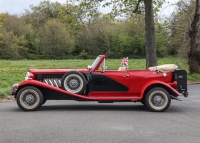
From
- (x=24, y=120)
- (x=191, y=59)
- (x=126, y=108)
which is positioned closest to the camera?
(x=24, y=120)

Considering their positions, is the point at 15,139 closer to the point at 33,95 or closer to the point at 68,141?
the point at 68,141

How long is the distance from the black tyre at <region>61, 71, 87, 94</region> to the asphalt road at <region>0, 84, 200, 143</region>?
0.61m

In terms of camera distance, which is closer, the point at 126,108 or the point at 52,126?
the point at 52,126

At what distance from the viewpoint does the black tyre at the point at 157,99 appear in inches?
380

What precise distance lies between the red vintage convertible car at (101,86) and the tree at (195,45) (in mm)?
11341

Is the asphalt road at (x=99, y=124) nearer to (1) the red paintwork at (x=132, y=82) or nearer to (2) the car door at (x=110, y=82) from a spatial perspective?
(1) the red paintwork at (x=132, y=82)

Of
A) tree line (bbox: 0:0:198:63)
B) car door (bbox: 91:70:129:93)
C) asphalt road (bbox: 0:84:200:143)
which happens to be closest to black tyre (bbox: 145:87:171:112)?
asphalt road (bbox: 0:84:200:143)

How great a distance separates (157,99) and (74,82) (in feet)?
7.68

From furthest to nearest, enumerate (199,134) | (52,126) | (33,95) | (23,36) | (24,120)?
(23,36), (33,95), (24,120), (52,126), (199,134)

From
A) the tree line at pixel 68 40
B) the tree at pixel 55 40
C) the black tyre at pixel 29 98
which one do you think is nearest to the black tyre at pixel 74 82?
the black tyre at pixel 29 98

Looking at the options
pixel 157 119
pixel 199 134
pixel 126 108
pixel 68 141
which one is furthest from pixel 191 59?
pixel 68 141

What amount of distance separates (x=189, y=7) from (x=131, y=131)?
16817 mm

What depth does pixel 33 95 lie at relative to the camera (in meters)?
9.62

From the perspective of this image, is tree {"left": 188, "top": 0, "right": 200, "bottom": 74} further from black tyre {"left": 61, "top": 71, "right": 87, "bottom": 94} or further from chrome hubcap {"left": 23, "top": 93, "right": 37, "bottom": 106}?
chrome hubcap {"left": 23, "top": 93, "right": 37, "bottom": 106}
